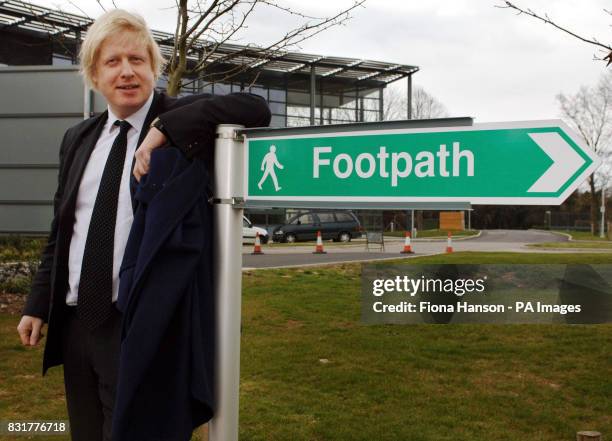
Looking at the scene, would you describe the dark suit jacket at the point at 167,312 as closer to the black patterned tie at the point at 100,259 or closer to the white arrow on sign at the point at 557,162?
the black patterned tie at the point at 100,259

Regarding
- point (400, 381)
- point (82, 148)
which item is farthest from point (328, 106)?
point (82, 148)

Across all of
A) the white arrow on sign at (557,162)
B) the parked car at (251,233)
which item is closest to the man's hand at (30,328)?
the white arrow on sign at (557,162)

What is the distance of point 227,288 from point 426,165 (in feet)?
1.77

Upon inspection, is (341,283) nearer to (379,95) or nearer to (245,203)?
(245,203)

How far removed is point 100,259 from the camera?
172 centimetres

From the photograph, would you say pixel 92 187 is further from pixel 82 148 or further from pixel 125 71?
pixel 125 71

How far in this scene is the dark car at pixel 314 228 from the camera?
2852cm

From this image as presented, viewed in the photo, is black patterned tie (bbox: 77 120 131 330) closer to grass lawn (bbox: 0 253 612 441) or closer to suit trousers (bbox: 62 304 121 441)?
suit trousers (bbox: 62 304 121 441)

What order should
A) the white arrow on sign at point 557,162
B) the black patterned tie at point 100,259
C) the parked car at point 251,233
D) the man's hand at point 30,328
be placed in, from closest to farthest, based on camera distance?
1. the white arrow on sign at point 557,162
2. the black patterned tie at point 100,259
3. the man's hand at point 30,328
4. the parked car at point 251,233

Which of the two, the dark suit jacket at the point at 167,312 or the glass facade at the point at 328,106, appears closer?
the dark suit jacket at the point at 167,312

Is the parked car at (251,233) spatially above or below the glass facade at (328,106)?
below

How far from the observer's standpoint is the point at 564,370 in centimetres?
583
